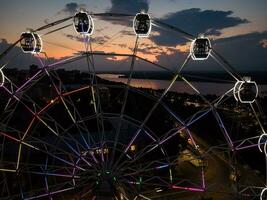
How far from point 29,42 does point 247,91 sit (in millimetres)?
7980

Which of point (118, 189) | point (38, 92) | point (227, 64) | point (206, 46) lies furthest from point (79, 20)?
point (38, 92)

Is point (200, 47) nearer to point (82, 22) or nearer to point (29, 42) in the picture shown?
point (82, 22)

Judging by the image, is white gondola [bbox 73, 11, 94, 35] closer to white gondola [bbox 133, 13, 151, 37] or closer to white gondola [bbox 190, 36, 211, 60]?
white gondola [bbox 133, 13, 151, 37]

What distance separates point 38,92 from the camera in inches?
1897

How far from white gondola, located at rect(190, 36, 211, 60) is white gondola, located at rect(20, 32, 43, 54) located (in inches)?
225

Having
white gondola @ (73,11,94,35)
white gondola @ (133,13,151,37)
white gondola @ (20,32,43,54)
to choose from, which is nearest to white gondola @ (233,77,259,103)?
white gondola @ (133,13,151,37)

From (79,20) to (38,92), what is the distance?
37.6 meters

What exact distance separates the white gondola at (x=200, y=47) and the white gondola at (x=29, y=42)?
5704 millimetres

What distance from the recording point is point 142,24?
12180 millimetres

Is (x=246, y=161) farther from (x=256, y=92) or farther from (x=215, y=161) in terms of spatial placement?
(x=256, y=92)

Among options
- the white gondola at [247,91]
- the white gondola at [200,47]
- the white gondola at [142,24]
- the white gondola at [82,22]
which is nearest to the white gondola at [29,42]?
the white gondola at [82,22]

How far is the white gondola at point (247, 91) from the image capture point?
11.8 meters

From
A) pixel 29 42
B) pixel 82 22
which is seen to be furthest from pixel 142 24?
pixel 29 42

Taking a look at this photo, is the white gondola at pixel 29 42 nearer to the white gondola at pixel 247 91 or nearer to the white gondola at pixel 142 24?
the white gondola at pixel 142 24
